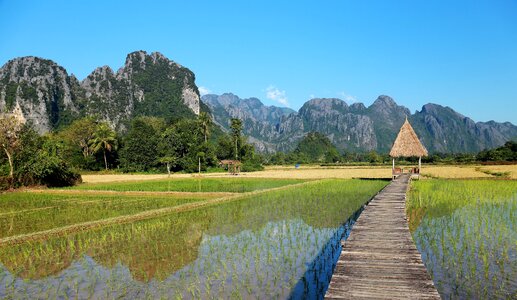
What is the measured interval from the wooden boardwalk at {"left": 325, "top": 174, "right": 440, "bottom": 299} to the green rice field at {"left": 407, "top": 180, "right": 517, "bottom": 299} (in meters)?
0.70

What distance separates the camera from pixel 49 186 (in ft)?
88.2

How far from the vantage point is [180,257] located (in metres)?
7.97

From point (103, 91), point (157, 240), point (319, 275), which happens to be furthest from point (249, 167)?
point (103, 91)

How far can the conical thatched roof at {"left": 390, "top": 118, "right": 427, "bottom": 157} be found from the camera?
94.6ft

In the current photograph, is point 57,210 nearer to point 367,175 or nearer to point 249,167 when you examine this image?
point 367,175

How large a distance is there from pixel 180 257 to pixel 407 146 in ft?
83.3

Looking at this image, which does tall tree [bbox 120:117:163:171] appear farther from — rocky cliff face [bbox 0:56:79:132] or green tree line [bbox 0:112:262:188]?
rocky cliff face [bbox 0:56:79:132]

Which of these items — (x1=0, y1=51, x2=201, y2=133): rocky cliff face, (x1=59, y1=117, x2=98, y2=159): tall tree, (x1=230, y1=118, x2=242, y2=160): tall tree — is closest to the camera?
(x1=59, y1=117, x2=98, y2=159): tall tree

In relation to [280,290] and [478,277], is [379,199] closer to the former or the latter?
[478,277]

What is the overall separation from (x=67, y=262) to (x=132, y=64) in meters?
159

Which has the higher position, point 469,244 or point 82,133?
point 82,133

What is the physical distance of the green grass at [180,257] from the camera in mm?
6172

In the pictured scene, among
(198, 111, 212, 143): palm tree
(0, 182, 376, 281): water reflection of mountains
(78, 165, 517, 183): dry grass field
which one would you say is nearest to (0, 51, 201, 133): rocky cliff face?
(198, 111, 212, 143): palm tree

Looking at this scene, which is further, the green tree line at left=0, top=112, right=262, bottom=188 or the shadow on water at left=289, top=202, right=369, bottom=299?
the green tree line at left=0, top=112, right=262, bottom=188
